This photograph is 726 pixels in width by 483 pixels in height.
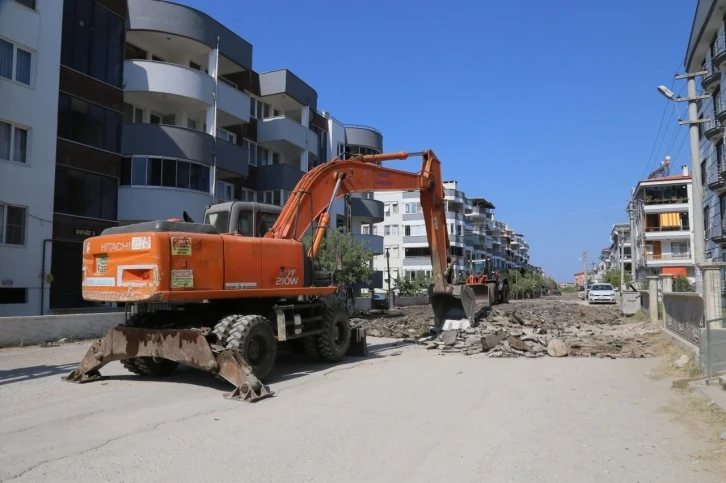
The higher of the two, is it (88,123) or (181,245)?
(88,123)

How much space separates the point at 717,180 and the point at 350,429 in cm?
3989

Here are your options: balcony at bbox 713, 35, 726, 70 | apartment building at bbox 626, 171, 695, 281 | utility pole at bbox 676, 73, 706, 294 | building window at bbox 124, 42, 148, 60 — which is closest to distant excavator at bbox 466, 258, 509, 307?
utility pole at bbox 676, 73, 706, 294

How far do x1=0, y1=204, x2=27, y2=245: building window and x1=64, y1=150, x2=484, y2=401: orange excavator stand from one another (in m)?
11.3

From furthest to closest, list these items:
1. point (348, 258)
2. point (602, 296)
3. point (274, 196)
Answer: point (602, 296) → point (274, 196) → point (348, 258)

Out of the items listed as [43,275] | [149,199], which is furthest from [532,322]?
[43,275]

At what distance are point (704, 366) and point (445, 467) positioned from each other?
7.27m

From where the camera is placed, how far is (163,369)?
10.5 meters

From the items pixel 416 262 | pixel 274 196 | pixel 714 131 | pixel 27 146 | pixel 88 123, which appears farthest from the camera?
pixel 416 262

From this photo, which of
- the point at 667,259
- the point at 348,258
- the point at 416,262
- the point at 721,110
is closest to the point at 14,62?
the point at 348,258

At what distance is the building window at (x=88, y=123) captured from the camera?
21984 mm

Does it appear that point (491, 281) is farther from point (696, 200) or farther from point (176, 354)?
point (176, 354)

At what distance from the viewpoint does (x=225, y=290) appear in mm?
9672

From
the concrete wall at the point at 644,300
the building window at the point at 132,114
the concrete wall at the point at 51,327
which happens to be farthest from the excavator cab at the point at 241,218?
the concrete wall at the point at 644,300

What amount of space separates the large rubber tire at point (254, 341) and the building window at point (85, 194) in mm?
15552
